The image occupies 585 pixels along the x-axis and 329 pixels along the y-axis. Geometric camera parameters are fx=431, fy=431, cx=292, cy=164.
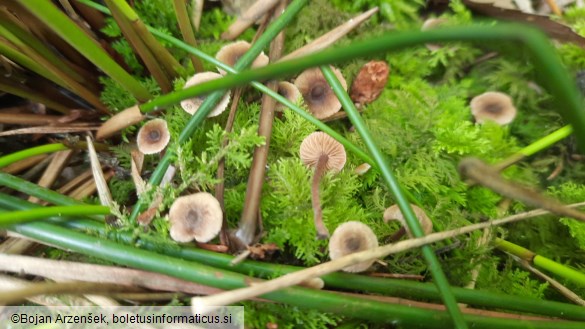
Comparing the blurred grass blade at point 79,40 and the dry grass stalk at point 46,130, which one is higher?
the blurred grass blade at point 79,40

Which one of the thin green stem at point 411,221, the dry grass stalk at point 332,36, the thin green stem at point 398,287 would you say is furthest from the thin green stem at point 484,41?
the dry grass stalk at point 332,36

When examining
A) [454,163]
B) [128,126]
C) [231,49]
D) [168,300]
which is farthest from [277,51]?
[168,300]

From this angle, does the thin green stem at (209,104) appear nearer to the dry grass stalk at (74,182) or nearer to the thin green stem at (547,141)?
the dry grass stalk at (74,182)

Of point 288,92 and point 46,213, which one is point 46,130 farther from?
point 288,92

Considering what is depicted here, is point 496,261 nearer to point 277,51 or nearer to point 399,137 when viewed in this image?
point 399,137

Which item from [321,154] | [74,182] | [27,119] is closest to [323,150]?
[321,154]

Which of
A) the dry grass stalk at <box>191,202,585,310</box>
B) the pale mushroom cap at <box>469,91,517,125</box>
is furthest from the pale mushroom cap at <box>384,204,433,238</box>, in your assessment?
the pale mushroom cap at <box>469,91,517,125</box>
